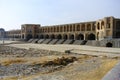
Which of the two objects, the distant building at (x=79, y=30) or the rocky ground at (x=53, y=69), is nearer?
the rocky ground at (x=53, y=69)

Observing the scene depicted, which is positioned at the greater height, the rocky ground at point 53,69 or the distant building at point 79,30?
the distant building at point 79,30

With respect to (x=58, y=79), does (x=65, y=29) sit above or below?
above

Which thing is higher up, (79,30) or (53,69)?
(79,30)

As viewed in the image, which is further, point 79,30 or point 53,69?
point 79,30

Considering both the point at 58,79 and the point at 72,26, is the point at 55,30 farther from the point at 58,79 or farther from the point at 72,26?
the point at 58,79

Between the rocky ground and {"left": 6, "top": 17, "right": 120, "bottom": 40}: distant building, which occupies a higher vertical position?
{"left": 6, "top": 17, "right": 120, "bottom": 40}: distant building

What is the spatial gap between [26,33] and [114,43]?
53438 millimetres

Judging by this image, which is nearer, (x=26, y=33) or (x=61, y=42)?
(x=61, y=42)

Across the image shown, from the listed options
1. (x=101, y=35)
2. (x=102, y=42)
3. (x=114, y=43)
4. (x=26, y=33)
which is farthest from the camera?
(x=26, y=33)

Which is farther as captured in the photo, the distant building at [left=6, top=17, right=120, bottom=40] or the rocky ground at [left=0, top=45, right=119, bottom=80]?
the distant building at [left=6, top=17, right=120, bottom=40]

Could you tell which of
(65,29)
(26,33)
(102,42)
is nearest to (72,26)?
(65,29)

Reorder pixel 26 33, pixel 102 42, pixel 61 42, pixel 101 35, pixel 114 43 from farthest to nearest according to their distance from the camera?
pixel 26 33, pixel 61 42, pixel 101 35, pixel 102 42, pixel 114 43

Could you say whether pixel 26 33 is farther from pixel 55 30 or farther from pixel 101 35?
pixel 101 35

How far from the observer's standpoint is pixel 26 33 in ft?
283
